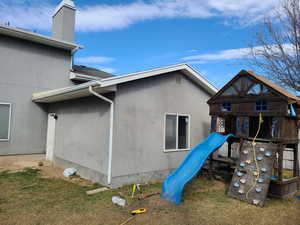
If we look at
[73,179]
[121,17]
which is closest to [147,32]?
[121,17]

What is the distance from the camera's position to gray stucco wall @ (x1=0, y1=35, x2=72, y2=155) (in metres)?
8.80

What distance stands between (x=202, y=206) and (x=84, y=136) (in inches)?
156

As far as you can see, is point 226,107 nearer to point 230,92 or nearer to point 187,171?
point 230,92

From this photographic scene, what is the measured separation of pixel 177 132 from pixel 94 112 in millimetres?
2779

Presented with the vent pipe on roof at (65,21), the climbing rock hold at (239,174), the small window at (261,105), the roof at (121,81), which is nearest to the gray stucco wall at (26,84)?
the roof at (121,81)

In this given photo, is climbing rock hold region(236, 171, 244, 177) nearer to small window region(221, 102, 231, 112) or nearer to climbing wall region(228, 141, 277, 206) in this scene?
climbing wall region(228, 141, 277, 206)

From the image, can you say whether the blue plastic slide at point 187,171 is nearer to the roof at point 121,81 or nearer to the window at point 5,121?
the roof at point 121,81

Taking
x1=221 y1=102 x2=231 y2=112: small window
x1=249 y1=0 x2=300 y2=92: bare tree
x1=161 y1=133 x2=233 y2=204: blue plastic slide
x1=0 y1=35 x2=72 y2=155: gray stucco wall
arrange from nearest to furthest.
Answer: x1=161 y1=133 x2=233 y2=204: blue plastic slide
x1=221 y1=102 x2=231 y2=112: small window
x1=0 y1=35 x2=72 y2=155: gray stucco wall
x1=249 y1=0 x2=300 y2=92: bare tree

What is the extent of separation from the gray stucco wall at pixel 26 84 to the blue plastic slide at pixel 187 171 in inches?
275

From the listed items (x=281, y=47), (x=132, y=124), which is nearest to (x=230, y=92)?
(x=132, y=124)

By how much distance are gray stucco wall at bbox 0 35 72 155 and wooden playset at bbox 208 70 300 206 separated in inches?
304

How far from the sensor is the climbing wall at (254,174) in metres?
4.80

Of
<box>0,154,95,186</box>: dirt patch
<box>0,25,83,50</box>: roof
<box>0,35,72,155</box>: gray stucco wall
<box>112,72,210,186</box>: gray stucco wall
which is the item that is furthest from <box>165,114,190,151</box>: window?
<box>0,25,83,50</box>: roof

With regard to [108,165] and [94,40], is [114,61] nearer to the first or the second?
[94,40]
